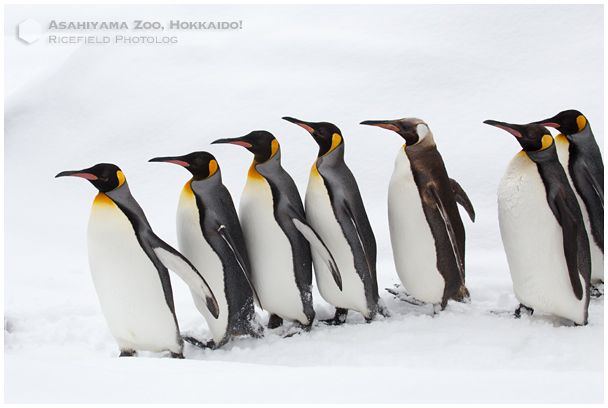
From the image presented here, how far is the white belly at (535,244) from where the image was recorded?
7.75ft

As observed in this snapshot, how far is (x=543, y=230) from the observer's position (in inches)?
93.2

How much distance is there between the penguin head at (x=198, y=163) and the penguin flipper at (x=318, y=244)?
449mm

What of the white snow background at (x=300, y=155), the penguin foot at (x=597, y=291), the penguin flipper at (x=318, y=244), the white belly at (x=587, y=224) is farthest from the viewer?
the penguin foot at (x=597, y=291)

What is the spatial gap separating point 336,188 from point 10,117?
5.98 metres

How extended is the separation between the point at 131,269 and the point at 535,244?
5.95 ft

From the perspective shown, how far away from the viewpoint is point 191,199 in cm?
237

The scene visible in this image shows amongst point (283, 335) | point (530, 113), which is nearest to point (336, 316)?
point (283, 335)

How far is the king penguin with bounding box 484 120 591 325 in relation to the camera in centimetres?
235

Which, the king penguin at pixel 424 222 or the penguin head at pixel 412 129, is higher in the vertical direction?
the penguin head at pixel 412 129

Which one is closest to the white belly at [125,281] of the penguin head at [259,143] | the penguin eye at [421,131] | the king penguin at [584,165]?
the penguin head at [259,143]

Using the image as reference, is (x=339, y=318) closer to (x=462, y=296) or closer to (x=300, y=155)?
(x=462, y=296)

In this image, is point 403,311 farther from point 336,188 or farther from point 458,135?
point 458,135

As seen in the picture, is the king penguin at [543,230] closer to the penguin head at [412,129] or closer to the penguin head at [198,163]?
the penguin head at [412,129]

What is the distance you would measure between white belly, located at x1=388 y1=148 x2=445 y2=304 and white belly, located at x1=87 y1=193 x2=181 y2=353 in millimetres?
1167
